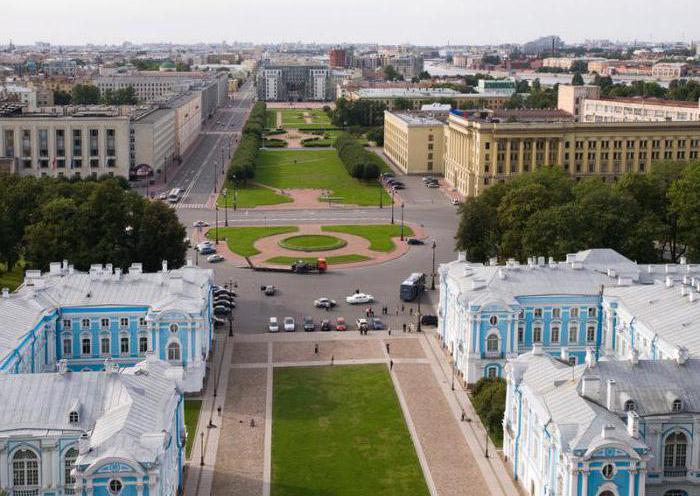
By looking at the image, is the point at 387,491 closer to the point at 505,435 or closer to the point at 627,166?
the point at 505,435

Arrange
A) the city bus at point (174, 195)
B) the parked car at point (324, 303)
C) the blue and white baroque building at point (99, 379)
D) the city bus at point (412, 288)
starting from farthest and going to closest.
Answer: the city bus at point (174, 195)
the city bus at point (412, 288)
the parked car at point (324, 303)
the blue and white baroque building at point (99, 379)

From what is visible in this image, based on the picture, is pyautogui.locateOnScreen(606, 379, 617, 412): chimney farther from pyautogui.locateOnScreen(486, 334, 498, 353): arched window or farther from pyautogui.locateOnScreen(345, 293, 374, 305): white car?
pyautogui.locateOnScreen(345, 293, 374, 305): white car

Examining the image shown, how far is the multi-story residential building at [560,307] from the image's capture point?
229 ft

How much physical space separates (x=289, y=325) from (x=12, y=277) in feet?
109

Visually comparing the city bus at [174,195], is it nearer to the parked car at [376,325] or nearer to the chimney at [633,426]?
the parked car at [376,325]

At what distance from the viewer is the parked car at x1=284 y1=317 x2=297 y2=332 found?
84.6 meters

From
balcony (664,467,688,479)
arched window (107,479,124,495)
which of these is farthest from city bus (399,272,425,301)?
arched window (107,479,124,495)

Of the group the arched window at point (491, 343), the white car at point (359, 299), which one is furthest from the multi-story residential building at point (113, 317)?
the arched window at point (491, 343)

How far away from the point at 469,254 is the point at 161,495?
60335mm

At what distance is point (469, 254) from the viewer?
102 m

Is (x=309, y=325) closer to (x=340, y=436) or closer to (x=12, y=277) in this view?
(x=340, y=436)

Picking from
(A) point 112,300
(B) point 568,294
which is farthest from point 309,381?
(B) point 568,294

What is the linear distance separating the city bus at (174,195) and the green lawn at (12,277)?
151 ft

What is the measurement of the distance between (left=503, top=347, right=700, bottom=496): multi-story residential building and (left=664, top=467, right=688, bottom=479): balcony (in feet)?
0.17
